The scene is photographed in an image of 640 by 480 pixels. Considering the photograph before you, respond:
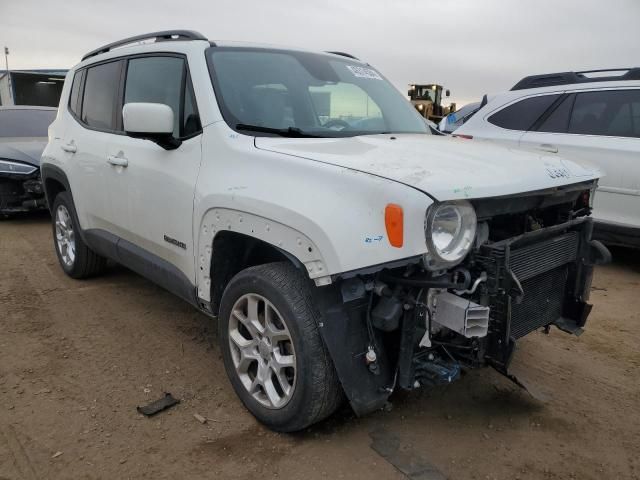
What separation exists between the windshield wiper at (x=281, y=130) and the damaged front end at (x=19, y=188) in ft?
18.9

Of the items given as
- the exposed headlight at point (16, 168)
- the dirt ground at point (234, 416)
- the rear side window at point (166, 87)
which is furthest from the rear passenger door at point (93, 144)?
the exposed headlight at point (16, 168)

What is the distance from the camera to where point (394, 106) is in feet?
12.0

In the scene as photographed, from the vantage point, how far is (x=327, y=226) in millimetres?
2064

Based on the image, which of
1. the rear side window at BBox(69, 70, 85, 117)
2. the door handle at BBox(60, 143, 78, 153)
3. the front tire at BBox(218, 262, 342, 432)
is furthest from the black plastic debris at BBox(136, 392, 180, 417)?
the rear side window at BBox(69, 70, 85, 117)

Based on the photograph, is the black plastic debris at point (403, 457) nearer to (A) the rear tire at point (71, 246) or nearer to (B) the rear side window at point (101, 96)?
(B) the rear side window at point (101, 96)

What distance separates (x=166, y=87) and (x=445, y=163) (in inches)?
74.9

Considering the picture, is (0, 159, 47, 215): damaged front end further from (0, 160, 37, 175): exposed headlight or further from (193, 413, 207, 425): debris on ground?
(193, 413, 207, 425): debris on ground

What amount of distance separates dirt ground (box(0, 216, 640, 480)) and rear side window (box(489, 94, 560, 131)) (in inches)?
102

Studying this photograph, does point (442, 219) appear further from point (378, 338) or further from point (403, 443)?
point (403, 443)

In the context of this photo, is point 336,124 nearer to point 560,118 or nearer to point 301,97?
point 301,97

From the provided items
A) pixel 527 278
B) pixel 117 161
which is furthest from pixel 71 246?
pixel 527 278

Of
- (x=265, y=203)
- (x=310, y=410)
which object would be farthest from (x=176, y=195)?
(x=310, y=410)

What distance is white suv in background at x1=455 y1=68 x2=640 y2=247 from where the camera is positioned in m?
5.05

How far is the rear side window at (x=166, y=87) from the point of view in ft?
10.0
